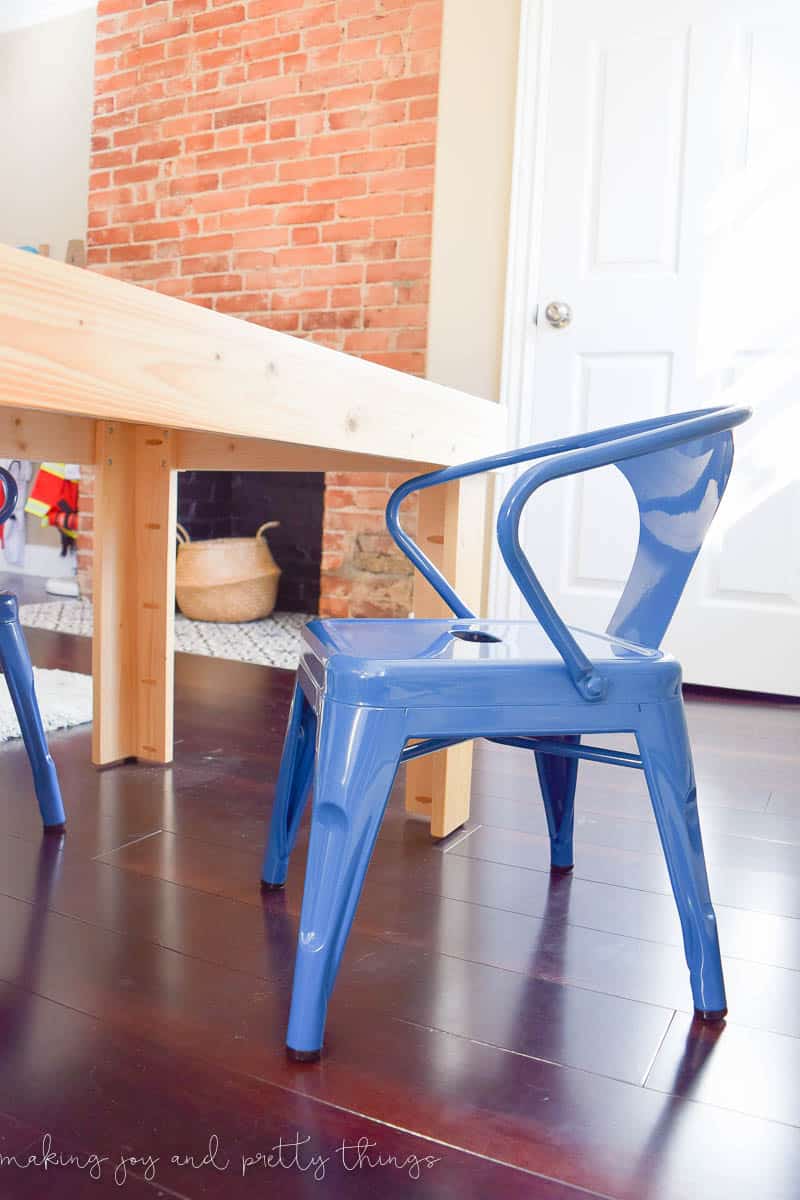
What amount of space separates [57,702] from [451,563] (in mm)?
1150

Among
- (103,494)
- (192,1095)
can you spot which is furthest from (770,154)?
(192,1095)

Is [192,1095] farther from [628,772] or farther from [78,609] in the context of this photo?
[78,609]

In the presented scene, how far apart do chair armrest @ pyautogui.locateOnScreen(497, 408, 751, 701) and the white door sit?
198cm

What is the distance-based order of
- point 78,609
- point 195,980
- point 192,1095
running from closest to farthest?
1. point 192,1095
2. point 195,980
3. point 78,609

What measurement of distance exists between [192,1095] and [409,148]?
320 centimetres

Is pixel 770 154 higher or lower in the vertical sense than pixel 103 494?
higher

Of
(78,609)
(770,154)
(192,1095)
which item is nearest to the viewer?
(192,1095)

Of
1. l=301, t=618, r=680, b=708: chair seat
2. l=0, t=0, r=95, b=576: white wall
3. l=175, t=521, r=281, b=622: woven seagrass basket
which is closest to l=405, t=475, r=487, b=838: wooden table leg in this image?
l=301, t=618, r=680, b=708: chair seat

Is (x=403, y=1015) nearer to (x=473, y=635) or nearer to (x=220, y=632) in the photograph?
(x=473, y=635)

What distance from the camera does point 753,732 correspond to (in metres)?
2.49

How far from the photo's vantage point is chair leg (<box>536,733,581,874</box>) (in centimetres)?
142

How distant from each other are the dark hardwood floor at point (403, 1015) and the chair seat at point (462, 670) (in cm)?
35

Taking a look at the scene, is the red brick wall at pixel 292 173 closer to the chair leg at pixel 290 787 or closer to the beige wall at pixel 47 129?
the beige wall at pixel 47 129

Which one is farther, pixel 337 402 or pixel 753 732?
pixel 753 732
